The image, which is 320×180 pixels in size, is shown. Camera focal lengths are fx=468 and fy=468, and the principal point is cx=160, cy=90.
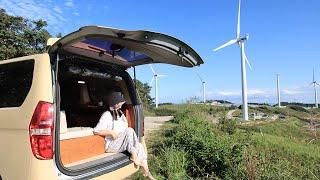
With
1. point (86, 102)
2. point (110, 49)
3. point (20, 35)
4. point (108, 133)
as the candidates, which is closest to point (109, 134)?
point (108, 133)

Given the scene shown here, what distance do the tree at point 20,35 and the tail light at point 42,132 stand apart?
22.0 m

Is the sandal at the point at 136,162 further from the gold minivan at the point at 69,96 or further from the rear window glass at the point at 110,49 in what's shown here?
the rear window glass at the point at 110,49

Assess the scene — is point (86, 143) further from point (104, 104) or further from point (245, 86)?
point (245, 86)

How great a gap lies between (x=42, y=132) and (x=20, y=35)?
80.0ft

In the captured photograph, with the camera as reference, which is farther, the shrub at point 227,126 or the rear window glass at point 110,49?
the shrub at point 227,126

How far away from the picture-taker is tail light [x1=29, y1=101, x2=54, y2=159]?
14.5 feet

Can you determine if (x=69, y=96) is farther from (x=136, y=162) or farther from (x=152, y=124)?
(x=152, y=124)

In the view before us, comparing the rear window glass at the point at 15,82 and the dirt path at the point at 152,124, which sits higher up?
the rear window glass at the point at 15,82

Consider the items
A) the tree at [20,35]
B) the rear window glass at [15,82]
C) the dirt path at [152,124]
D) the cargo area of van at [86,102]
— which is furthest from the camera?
the tree at [20,35]

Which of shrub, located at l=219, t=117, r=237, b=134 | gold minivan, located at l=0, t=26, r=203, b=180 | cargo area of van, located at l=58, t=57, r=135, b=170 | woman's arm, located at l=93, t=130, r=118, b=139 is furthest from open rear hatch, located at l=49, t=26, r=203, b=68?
shrub, located at l=219, t=117, r=237, b=134

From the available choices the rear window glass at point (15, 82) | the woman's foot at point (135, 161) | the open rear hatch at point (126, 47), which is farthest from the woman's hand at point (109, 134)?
the rear window glass at point (15, 82)

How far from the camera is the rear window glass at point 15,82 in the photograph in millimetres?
4660

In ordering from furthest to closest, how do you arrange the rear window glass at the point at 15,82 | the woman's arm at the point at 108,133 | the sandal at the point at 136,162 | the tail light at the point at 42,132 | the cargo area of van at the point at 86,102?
the woman's arm at the point at 108,133
the sandal at the point at 136,162
the cargo area of van at the point at 86,102
the rear window glass at the point at 15,82
the tail light at the point at 42,132

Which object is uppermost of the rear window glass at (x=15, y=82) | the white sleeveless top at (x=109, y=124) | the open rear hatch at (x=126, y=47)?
the open rear hatch at (x=126, y=47)
